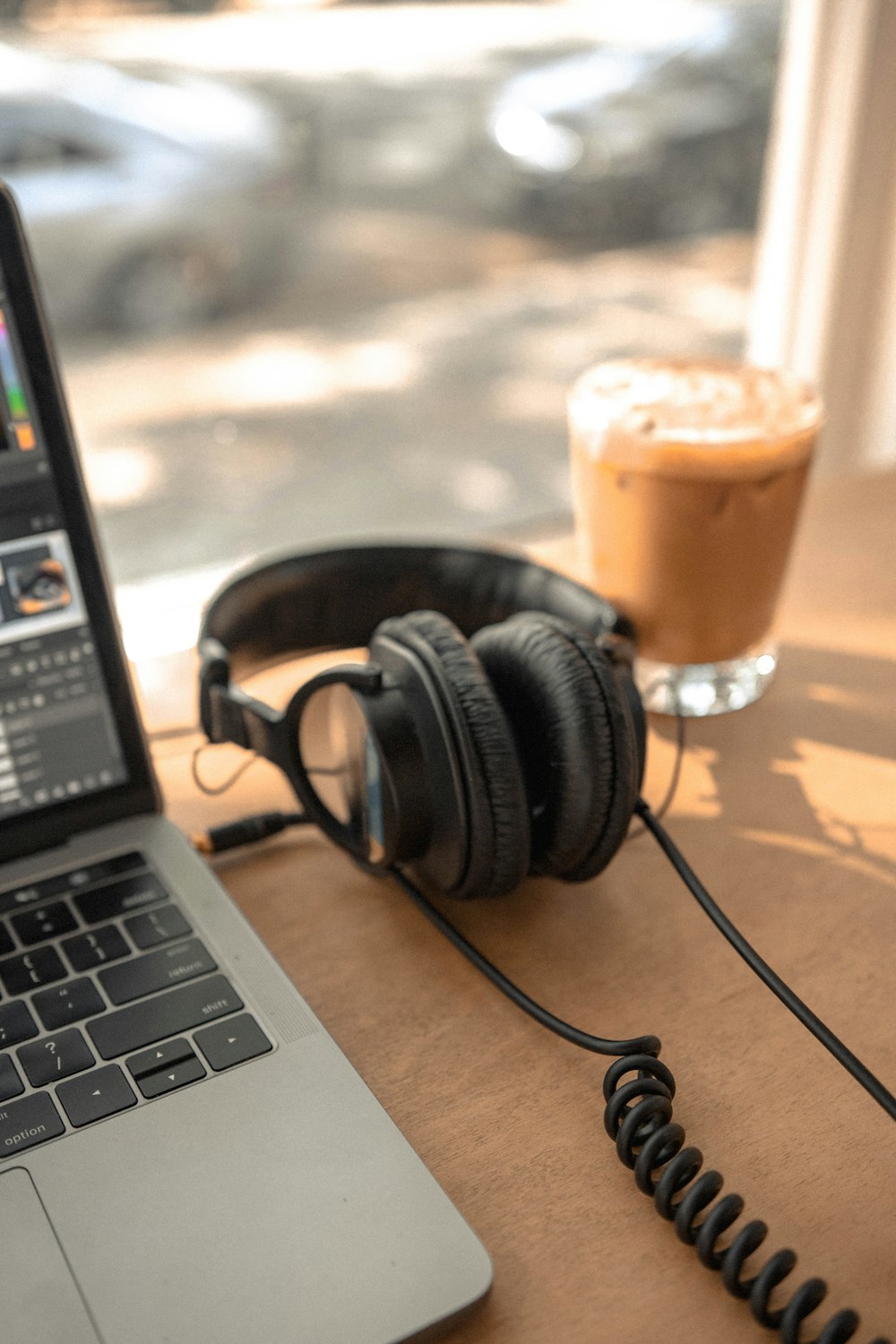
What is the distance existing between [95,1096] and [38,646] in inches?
8.0

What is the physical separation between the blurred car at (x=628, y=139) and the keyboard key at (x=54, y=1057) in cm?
127

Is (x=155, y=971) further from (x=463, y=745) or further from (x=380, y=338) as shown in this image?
(x=380, y=338)

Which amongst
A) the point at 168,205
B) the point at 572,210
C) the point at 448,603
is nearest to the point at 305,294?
the point at 168,205

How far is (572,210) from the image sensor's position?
7.22 ft

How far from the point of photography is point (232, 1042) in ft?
1.43

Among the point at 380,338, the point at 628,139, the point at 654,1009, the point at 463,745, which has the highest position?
the point at 628,139

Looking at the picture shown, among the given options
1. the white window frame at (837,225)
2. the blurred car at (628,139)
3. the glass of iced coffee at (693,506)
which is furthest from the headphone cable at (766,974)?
the blurred car at (628,139)

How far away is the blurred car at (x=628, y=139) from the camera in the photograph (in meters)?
1.56

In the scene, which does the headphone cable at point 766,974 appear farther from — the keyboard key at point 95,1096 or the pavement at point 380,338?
the pavement at point 380,338

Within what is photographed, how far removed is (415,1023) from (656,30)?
4.67ft

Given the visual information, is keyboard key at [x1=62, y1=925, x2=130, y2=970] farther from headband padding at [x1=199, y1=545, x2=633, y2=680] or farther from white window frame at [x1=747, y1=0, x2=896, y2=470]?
white window frame at [x1=747, y1=0, x2=896, y2=470]

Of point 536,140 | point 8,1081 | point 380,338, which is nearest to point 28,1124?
point 8,1081

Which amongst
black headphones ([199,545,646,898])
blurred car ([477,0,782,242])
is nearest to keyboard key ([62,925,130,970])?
black headphones ([199,545,646,898])

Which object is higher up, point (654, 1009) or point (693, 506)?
point (693, 506)
